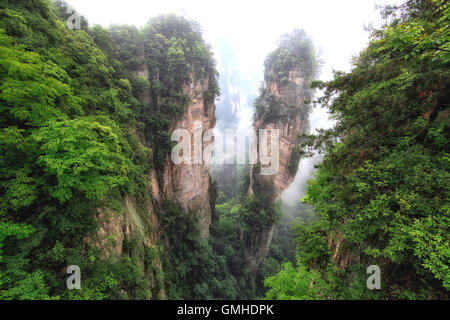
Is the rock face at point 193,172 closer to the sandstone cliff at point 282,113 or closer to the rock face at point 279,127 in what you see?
the rock face at point 279,127

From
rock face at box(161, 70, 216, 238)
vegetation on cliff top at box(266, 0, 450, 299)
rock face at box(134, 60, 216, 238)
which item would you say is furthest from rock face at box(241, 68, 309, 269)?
vegetation on cliff top at box(266, 0, 450, 299)

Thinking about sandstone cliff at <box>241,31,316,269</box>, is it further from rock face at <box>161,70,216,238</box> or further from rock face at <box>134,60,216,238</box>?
rock face at <box>161,70,216,238</box>

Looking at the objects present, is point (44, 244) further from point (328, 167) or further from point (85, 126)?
point (328, 167)

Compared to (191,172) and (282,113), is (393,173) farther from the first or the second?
(282,113)

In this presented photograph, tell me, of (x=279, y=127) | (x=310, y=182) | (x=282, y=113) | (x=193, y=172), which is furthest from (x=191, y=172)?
(x=282, y=113)

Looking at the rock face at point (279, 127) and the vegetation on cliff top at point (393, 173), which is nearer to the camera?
the vegetation on cliff top at point (393, 173)

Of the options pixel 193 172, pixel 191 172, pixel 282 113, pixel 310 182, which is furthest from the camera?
pixel 282 113

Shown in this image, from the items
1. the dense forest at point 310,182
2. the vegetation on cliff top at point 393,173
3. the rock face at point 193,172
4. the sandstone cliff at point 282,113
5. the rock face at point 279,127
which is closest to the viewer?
the vegetation on cliff top at point 393,173

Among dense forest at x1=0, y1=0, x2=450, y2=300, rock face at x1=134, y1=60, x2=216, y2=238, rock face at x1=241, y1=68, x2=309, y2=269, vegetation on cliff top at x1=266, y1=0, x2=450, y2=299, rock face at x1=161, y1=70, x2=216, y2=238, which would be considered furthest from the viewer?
rock face at x1=241, y1=68, x2=309, y2=269

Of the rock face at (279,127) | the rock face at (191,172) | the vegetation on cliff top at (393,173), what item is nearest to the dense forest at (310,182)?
the vegetation on cliff top at (393,173)
